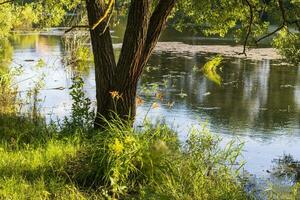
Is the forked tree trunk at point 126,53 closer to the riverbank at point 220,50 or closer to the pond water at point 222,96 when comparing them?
the pond water at point 222,96

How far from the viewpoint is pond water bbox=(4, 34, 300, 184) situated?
456 inches

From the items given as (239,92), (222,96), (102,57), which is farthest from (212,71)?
(102,57)

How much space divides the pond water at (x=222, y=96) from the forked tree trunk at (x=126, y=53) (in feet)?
4.64

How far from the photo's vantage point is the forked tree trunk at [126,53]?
→ 20.2ft

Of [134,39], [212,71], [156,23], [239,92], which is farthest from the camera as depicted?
[212,71]

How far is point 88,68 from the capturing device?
68.0 ft

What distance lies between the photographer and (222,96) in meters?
16.5

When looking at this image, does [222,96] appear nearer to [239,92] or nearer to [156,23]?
[239,92]

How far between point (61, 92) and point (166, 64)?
7828 millimetres

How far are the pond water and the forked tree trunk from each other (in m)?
1.41

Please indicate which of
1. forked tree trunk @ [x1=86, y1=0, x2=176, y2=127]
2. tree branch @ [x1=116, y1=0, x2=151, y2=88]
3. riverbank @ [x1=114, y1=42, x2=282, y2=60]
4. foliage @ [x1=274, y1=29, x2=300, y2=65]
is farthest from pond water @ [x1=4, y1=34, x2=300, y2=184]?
foliage @ [x1=274, y1=29, x2=300, y2=65]

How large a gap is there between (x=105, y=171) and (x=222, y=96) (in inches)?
468

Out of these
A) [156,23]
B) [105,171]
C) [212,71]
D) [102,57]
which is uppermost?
[156,23]

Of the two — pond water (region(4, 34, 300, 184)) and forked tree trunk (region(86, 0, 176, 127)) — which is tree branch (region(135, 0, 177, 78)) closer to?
forked tree trunk (region(86, 0, 176, 127))
